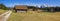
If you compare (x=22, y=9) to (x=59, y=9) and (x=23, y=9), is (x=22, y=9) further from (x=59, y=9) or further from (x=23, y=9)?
(x=59, y=9)

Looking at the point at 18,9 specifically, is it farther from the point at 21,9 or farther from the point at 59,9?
the point at 59,9

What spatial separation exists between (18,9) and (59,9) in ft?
56.1

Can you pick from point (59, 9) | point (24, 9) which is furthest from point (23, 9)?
point (59, 9)

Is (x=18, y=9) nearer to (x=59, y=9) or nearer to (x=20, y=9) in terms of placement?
(x=20, y=9)

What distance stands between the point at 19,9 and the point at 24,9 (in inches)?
68.4

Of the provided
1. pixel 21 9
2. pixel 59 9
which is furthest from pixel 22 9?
pixel 59 9

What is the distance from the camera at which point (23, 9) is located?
40375 millimetres

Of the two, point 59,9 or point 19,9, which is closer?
point 19,9

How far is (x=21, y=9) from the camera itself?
4091cm

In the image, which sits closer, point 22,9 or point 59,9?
point 22,9

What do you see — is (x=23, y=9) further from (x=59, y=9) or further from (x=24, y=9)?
(x=59, y=9)

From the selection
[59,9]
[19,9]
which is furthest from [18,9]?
[59,9]

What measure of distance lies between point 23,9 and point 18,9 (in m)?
1.62

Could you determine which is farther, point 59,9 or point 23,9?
point 59,9
